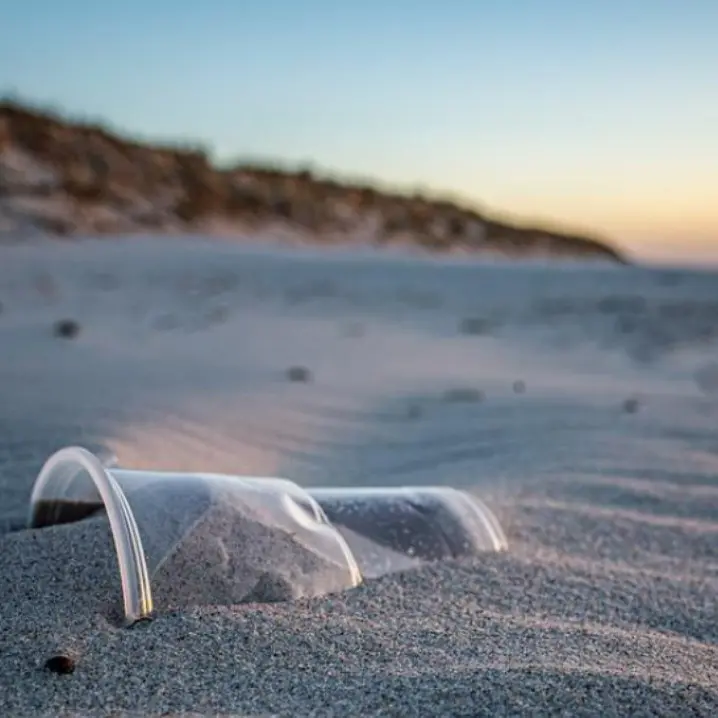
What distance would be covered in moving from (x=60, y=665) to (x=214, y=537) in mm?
420

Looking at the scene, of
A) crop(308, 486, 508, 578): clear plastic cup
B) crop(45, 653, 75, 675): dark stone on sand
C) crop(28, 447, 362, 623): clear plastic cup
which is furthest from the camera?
crop(308, 486, 508, 578): clear plastic cup

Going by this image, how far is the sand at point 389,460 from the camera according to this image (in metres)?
1.66

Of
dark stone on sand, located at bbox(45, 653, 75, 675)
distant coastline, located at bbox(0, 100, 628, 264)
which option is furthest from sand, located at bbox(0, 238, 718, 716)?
distant coastline, located at bbox(0, 100, 628, 264)

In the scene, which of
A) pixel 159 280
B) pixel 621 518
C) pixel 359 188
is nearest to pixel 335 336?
pixel 159 280

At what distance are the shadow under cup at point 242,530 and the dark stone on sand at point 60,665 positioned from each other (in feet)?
0.58

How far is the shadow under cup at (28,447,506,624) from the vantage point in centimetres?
189

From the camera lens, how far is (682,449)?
3.70 m

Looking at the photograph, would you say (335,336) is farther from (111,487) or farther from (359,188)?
(359,188)

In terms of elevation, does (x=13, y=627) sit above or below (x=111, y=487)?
below

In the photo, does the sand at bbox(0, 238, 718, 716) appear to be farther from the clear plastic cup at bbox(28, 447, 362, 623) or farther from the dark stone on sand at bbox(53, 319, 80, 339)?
the dark stone on sand at bbox(53, 319, 80, 339)

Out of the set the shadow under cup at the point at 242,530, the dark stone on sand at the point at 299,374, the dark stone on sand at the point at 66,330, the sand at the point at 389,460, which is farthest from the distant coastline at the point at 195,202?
the shadow under cup at the point at 242,530

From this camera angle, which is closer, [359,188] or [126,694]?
[126,694]

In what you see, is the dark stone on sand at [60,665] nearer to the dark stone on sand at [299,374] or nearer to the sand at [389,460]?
the sand at [389,460]

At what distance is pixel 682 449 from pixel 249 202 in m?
10.3
